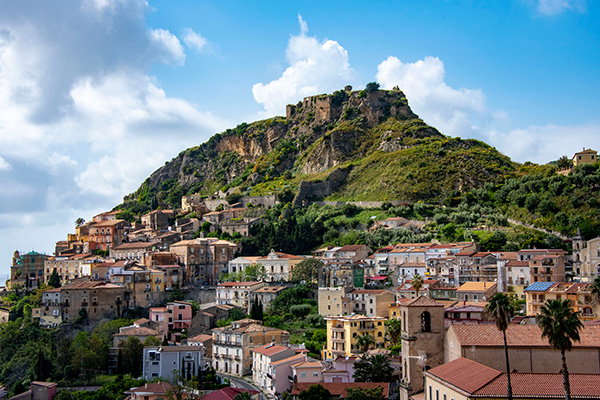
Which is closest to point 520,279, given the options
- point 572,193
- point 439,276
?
point 439,276

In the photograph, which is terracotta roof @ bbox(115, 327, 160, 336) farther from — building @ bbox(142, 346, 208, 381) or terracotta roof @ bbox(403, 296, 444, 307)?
terracotta roof @ bbox(403, 296, 444, 307)

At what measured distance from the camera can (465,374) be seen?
3275cm

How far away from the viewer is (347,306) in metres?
69.3

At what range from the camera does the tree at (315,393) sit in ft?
154

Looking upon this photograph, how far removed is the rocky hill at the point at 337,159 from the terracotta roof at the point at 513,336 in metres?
67.6

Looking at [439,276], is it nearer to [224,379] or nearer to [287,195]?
[224,379]

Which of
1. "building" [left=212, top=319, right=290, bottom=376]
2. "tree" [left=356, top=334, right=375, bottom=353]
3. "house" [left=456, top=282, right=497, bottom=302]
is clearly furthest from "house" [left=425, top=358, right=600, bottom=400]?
"building" [left=212, top=319, right=290, bottom=376]

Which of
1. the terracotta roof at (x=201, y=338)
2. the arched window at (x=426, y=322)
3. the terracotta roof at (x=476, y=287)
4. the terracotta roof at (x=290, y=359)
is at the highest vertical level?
the terracotta roof at (x=476, y=287)

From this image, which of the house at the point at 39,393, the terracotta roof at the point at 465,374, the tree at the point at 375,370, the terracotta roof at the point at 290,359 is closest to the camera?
the terracotta roof at the point at 465,374

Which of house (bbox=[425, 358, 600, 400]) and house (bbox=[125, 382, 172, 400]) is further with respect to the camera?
house (bbox=[125, 382, 172, 400])

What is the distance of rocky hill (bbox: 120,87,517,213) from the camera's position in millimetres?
110125

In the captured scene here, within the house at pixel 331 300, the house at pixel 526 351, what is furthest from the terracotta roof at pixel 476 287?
the house at pixel 526 351

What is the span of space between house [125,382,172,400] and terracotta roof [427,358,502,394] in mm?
24697

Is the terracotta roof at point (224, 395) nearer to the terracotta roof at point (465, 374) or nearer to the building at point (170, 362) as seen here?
the building at point (170, 362)
